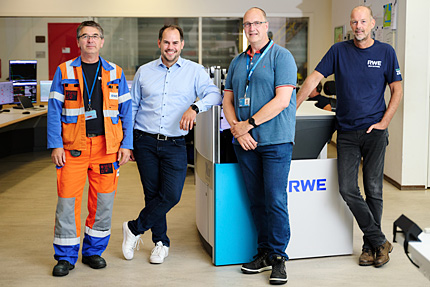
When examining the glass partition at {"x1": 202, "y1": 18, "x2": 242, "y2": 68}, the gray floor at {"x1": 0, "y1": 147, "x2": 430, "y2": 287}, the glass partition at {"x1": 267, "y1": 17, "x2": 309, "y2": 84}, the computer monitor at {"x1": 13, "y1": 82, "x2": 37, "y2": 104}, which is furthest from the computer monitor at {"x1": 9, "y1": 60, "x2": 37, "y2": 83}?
the glass partition at {"x1": 267, "y1": 17, "x2": 309, "y2": 84}

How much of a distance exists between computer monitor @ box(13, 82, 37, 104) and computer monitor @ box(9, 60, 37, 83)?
0.07 m

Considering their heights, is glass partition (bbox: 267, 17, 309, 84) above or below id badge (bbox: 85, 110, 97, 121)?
above

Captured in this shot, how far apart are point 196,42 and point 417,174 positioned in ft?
17.4

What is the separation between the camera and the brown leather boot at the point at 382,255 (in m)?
3.79

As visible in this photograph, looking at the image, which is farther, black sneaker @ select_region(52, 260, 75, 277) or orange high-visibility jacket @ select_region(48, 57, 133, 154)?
black sneaker @ select_region(52, 260, 75, 277)

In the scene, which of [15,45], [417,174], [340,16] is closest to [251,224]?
[417,174]

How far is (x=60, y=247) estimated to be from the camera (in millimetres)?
3658

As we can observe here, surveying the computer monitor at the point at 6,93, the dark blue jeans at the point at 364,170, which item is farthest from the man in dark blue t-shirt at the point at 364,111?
the computer monitor at the point at 6,93

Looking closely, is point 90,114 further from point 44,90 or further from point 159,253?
point 44,90

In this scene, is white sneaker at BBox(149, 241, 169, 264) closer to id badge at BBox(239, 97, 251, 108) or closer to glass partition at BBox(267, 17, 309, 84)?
id badge at BBox(239, 97, 251, 108)

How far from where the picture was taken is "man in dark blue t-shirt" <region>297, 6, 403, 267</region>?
3.70m

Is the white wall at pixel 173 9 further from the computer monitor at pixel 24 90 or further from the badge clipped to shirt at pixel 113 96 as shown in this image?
the badge clipped to shirt at pixel 113 96

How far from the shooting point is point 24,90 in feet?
28.5

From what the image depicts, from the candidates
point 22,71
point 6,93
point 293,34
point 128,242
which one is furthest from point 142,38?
point 128,242
